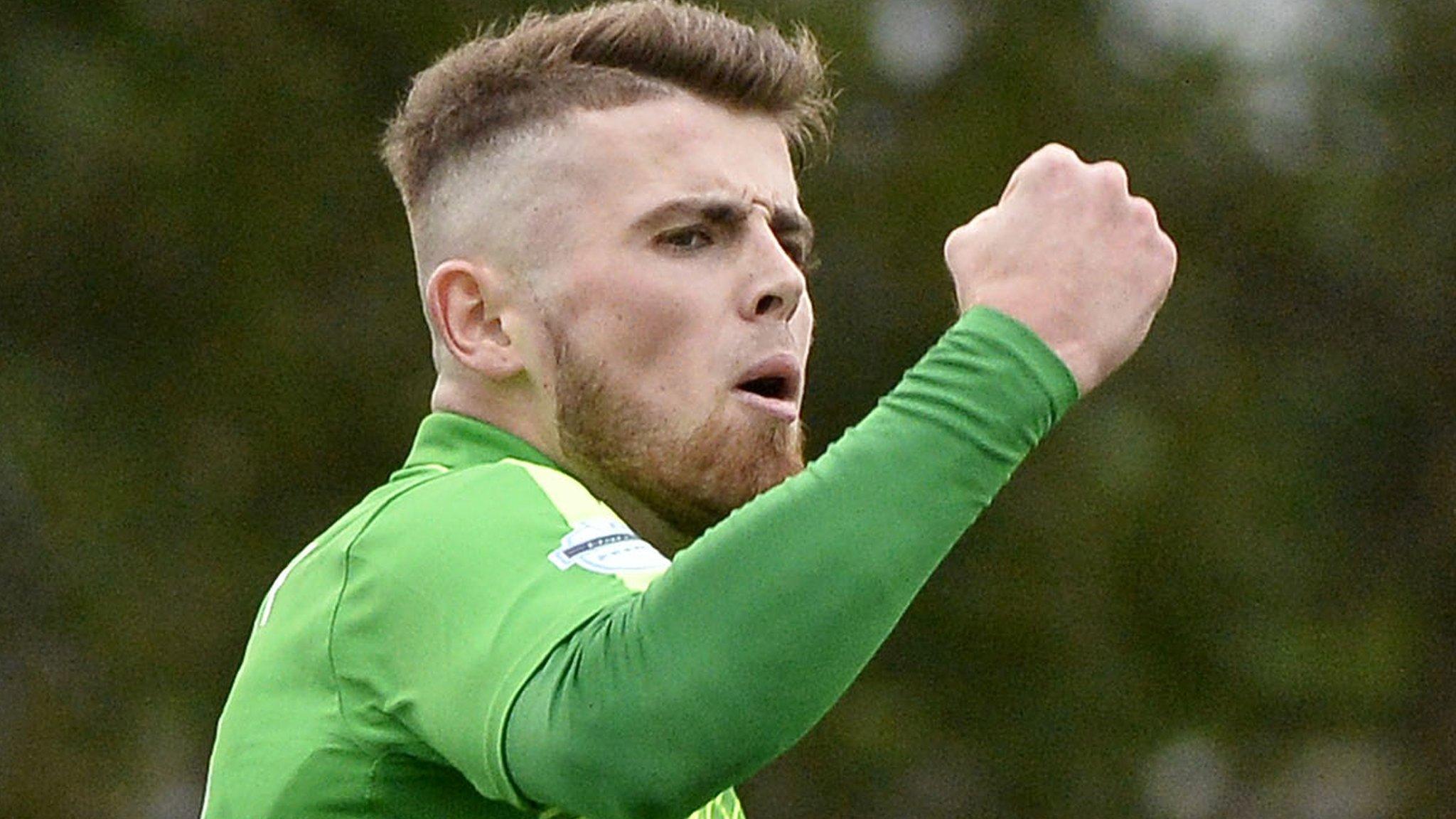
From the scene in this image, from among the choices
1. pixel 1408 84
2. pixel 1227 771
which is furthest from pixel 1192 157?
pixel 1227 771

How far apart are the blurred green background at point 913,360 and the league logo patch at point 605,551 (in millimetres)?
12525

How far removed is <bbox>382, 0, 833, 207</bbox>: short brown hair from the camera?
4.33 metres

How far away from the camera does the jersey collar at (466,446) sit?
4.07 metres

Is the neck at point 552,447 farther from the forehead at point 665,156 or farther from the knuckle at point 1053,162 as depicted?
the knuckle at point 1053,162

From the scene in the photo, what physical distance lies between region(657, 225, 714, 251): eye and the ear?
0.27 m

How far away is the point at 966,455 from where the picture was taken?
3172 mm

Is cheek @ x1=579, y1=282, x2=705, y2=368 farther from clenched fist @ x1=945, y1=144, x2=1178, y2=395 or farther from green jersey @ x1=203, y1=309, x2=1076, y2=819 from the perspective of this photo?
clenched fist @ x1=945, y1=144, x2=1178, y2=395

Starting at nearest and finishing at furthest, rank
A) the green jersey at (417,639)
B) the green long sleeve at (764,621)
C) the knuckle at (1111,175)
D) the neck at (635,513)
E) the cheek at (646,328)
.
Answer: the green long sleeve at (764,621), the green jersey at (417,639), the knuckle at (1111,175), the cheek at (646,328), the neck at (635,513)

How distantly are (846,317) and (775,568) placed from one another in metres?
13.9

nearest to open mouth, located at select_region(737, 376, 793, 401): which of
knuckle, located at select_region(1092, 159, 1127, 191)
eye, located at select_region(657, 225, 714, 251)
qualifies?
eye, located at select_region(657, 225, 714, 251)

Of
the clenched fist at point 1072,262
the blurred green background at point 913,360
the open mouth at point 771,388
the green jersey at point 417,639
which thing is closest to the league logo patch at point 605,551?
the green jersey at point 417,639

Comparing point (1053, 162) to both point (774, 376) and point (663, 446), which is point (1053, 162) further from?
point (663, 446)

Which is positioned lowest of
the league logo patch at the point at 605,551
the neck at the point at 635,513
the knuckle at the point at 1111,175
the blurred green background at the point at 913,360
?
the blurred green background at the point at 913,360

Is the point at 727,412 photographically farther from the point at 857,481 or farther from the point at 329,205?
the point at 329,205
